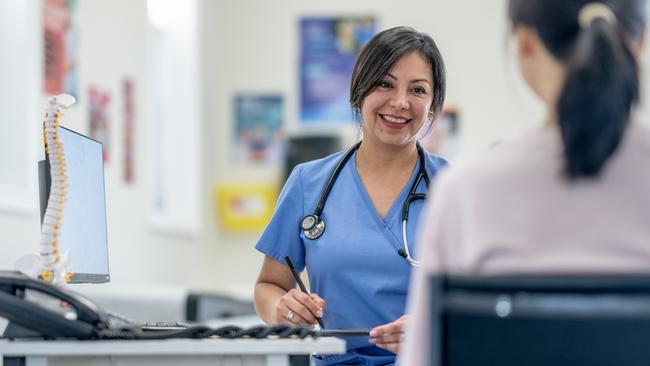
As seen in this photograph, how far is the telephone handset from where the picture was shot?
1.65m

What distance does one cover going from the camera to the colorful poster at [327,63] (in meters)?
7.43

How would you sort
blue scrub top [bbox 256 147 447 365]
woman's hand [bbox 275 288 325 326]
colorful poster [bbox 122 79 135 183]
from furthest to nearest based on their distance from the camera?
1. colorful poster [bbox 122 79 135 183]
2. blue scrub top [bbox 256 147 447 365]
3. woman's hand [bbox 275 288 325 326]

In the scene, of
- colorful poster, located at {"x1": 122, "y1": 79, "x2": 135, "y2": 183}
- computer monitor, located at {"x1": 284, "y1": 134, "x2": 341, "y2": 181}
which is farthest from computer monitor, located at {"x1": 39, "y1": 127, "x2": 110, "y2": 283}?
computer monitor, located at {"x1": 284, "y1": 134, "x2": 341, "y2": 181}

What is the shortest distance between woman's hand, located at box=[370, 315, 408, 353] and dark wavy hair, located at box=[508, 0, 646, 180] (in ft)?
2.59

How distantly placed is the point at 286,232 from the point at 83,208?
0.47 metres

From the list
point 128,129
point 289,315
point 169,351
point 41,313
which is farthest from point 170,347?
point 128,129

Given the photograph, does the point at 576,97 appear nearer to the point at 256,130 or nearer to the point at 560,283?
the point at 560,283

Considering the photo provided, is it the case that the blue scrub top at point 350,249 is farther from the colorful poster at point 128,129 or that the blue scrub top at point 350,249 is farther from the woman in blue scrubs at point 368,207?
the colorful poster at point 128,129

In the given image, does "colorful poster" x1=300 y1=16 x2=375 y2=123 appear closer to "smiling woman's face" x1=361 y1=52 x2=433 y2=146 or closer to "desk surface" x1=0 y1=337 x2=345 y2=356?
"smiling woman's face" x1=361 y1=52 x2=433 y2=146

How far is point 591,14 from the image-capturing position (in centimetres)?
123

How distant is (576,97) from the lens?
1.21 metres

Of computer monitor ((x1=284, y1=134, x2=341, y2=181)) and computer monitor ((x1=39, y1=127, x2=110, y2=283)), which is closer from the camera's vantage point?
computer monitor ((x1=39, y1=127, x2=110, y2=283))

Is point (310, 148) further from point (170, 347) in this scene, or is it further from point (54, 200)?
point (170, 347)

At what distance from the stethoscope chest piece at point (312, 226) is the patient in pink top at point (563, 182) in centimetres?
106
